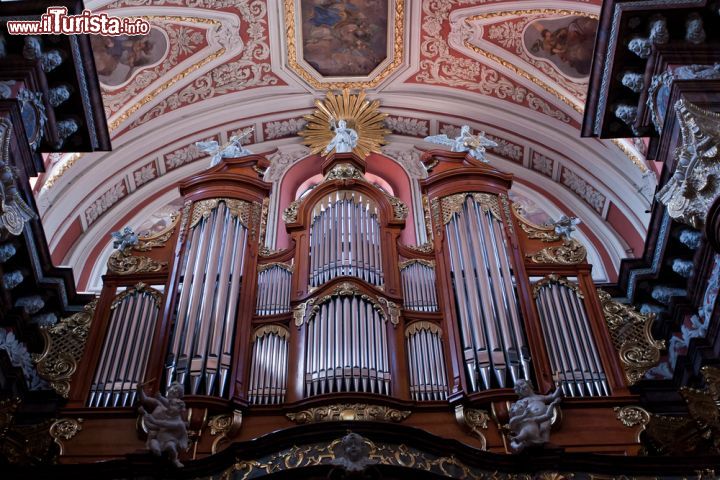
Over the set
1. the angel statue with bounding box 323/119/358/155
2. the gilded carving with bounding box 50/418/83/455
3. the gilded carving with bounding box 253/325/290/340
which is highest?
the angel statue with bounding box 323/119/358/155

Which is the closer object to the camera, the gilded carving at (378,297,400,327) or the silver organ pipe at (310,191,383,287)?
the gilded carving at (378,297,400,327)

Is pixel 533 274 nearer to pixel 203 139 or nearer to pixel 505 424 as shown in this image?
pixel 505 424

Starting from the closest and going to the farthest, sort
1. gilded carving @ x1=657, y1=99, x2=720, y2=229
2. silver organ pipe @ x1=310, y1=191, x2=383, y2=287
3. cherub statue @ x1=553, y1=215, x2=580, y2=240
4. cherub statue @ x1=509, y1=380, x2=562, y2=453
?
cherub statue @ x1=509, y1=380, x2=562, y2=453 → gilded carving @ x1=657, y1=99, x2=720, y2=229 → silver organ pipe @ x1=310, y1=191, x2=383, y2=287 → cherub statue @ x1=553, y1=215, x2=580, y2=240

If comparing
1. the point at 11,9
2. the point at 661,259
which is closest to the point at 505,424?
the point at 661,259

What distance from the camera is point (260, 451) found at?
8.03 m

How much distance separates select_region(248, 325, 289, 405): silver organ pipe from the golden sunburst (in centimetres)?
546

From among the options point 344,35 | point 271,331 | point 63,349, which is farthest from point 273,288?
point 344,35

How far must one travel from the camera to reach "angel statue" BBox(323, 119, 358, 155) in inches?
533

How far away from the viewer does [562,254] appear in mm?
11172

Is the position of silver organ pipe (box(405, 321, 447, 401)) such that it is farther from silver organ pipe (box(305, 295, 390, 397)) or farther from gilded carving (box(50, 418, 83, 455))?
gilded carving (box(50, 418, 83, 455))

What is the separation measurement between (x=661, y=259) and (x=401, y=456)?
447 cm

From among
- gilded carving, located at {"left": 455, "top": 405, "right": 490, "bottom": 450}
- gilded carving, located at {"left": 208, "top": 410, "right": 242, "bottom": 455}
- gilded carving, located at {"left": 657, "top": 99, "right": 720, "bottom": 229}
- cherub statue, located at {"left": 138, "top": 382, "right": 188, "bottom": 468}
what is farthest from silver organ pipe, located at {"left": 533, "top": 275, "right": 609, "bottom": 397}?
cherub statue, located at {"left": 138, "top": 382, "right": 188, "bottom": 468}

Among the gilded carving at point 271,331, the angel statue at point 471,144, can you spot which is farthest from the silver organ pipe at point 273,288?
the angel statue at point 471,144

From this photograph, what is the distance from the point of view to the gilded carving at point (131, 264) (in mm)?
10977
